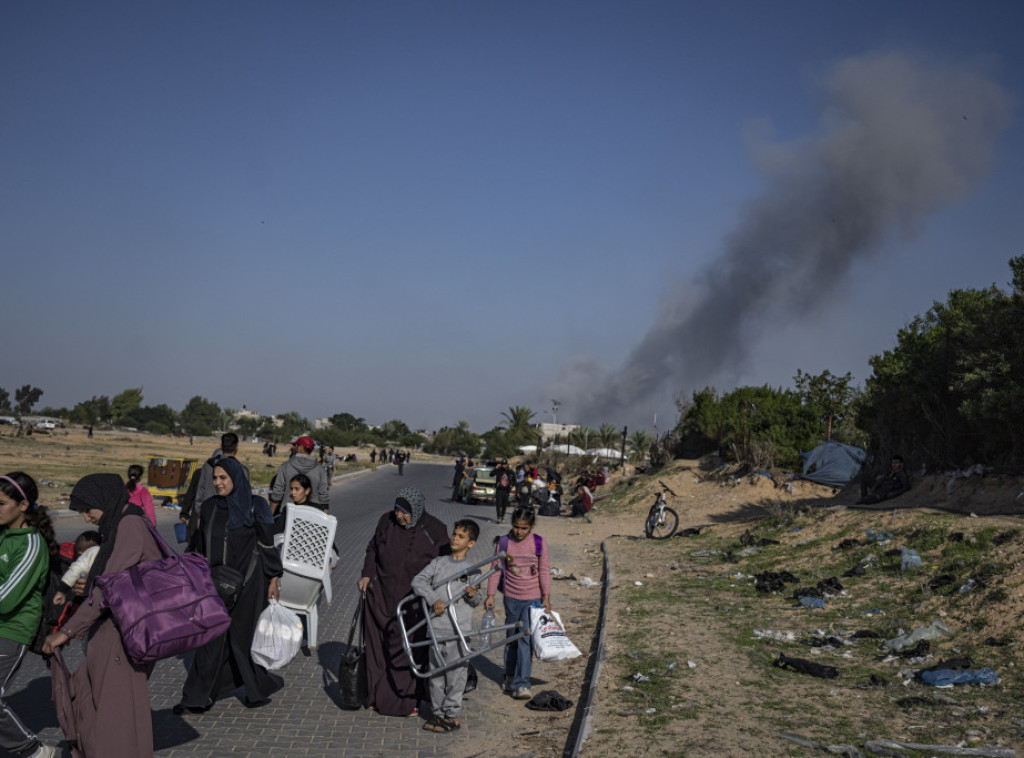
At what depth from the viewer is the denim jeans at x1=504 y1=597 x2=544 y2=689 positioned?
7.15 metres

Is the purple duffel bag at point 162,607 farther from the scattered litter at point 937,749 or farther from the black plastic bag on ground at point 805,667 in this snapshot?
the black plastic bag on ground at point 805,667

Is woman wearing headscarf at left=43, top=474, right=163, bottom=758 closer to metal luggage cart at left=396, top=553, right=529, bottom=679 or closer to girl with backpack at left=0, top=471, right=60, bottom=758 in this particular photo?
girl with backpack at left=0, top=471, right=60, bottom=758

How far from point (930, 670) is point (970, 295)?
17.1 metres

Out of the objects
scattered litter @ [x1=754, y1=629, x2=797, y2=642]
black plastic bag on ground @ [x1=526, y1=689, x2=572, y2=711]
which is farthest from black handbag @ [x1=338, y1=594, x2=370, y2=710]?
scattered litter @ [x1=754, y1=629, x2=797, y2=642]

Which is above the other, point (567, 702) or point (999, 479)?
point (999, 479)

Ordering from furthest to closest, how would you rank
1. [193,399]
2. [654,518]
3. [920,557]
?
1. [193,399]
2. [654,518]
3. [920,557]

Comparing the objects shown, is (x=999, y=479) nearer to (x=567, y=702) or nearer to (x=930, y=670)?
(x=930, y=670)

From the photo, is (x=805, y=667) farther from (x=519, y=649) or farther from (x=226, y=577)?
(x=226, y=577)

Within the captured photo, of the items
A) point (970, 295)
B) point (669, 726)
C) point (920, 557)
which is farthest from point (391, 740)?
point (970, 295)

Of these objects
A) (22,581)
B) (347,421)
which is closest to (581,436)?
(22,581)

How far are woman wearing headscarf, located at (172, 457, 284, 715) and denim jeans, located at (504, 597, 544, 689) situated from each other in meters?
1.96

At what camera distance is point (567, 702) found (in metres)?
7.22

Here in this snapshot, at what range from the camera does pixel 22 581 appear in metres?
4.41

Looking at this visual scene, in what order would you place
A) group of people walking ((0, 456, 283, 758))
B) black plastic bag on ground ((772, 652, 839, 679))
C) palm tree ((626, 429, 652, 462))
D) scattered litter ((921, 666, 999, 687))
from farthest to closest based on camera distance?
palm tree ((626, 429, 652, 462))
black plastic bag on ground ((772, 652, 839, 679))
scattered litter ((921, 666, 999, 687))
group of people walking ((0, 456, 283, 758))
